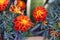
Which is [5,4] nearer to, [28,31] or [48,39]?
[28,31]

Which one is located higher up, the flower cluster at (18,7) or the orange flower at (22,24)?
the flower cluster at (18,7)

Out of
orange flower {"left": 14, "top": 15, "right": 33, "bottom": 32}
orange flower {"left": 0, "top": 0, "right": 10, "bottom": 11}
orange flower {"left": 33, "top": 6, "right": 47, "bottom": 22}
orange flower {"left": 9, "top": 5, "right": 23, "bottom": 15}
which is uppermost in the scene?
orange flower {"left": 0, "top": 0, "right": 10, "bottom": 11}

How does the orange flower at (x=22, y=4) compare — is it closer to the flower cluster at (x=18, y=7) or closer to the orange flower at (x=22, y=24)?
the flower cluster at (x=18, y=7)

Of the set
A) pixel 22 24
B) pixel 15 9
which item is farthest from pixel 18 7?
pixel 22 24

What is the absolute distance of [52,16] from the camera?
0.78 metres

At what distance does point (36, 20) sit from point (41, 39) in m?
0.12

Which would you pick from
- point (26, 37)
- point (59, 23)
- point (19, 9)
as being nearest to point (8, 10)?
point (19, 9)

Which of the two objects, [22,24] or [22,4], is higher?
[22,4]

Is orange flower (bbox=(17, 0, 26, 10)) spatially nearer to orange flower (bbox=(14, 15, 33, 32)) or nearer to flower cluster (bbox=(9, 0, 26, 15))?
flower cluster (bbox=(9, 0, 26, 15))

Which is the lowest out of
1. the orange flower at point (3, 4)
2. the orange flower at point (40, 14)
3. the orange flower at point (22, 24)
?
the orange flower at point (22, 24)

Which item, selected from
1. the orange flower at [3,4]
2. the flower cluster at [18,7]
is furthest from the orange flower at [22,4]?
the orange flower at [3,4]

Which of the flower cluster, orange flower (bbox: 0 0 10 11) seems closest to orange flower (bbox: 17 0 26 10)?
the flower cluster

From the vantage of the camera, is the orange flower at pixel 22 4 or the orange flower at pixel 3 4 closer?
the orange flower at pixel 3 4

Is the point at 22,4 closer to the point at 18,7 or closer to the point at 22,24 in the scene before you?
the point at 18,7
